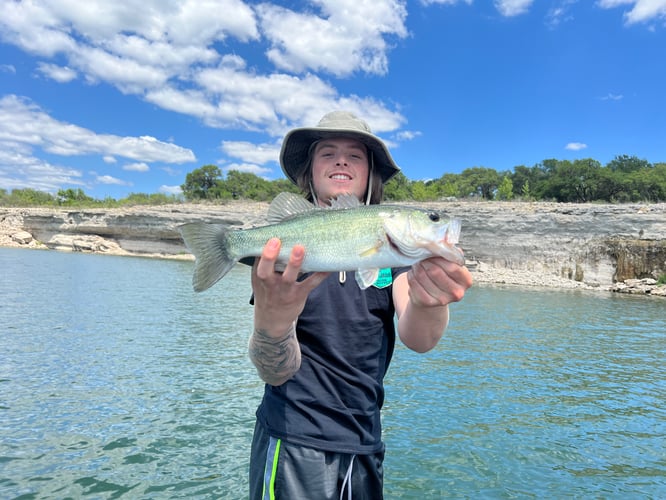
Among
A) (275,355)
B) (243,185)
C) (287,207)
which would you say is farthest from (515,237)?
(243,185)

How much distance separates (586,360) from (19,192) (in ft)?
269

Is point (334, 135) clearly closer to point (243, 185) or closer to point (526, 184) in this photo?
point (526, 184)

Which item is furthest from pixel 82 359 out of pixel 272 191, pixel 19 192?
pixel 19 192

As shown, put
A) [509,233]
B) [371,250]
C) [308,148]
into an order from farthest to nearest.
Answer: [509,233] → [308,148] → [371,250]

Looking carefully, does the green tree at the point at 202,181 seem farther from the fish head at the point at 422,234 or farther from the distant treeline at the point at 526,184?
the fish head at the point at 422,234

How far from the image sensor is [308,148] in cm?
298

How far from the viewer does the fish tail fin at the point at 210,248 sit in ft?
7.06

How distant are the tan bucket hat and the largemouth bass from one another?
645 millimetres

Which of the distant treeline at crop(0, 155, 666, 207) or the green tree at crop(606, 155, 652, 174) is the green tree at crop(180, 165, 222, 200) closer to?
the distant treeline at crop(0, 155, 666, 207)

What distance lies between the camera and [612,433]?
546 centimetres

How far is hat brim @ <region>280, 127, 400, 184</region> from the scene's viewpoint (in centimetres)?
262

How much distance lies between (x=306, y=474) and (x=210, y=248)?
3.88 ft

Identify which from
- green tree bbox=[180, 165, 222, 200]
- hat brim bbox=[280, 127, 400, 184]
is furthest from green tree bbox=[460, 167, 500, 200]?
hat brim bbox=[280, 127, 400, 184]

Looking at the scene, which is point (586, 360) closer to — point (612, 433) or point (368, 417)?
point (612, 433)
